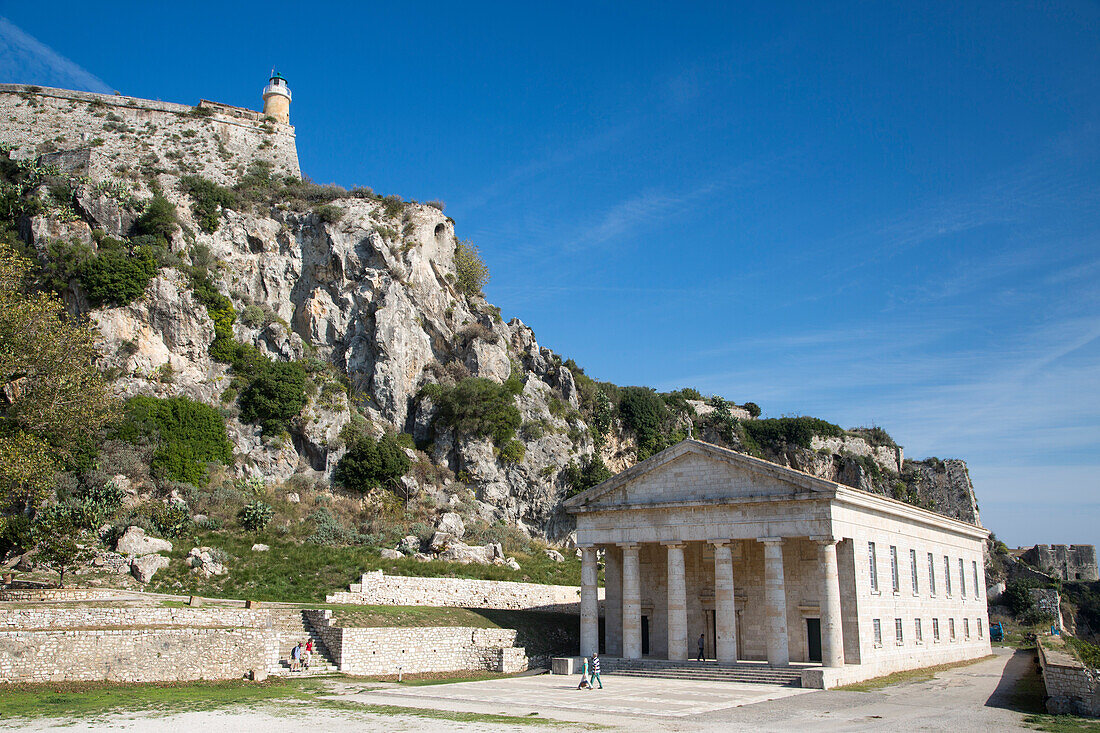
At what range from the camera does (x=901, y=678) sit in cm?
2850

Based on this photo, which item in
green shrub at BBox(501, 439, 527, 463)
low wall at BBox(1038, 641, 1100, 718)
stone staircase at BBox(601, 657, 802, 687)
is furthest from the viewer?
green shrub at BBox(501, 439, 527, 463)

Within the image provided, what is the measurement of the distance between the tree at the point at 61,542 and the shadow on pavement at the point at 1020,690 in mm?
29682

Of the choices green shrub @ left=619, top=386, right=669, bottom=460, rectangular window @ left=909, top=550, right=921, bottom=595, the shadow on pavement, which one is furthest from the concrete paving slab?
green shrub @ left=619, top=386, right=669, bottom=460

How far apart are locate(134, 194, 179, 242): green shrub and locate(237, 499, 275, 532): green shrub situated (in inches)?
849

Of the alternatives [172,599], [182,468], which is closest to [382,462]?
[182,468]

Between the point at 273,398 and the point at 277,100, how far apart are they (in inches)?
1420

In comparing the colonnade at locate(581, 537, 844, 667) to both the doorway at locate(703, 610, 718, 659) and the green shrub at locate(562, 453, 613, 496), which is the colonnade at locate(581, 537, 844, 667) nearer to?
the doorway at locate(703, 610, 718, 659)

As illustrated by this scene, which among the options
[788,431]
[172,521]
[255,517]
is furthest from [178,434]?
[788,431]

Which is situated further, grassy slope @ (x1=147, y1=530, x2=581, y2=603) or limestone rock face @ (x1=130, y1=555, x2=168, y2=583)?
grassy slope @ (x1=147, y1=530, x2=581, y2=603)

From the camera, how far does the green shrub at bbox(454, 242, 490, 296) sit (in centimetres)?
6588

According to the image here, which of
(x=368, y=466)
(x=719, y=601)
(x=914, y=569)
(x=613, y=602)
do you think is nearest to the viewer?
(x=719, y=601)

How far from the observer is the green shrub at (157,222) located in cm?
5231

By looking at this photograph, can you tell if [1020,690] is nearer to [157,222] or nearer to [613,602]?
[613,602]

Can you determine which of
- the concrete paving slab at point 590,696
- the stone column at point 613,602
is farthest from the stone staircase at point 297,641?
the stone column at point 613,602
